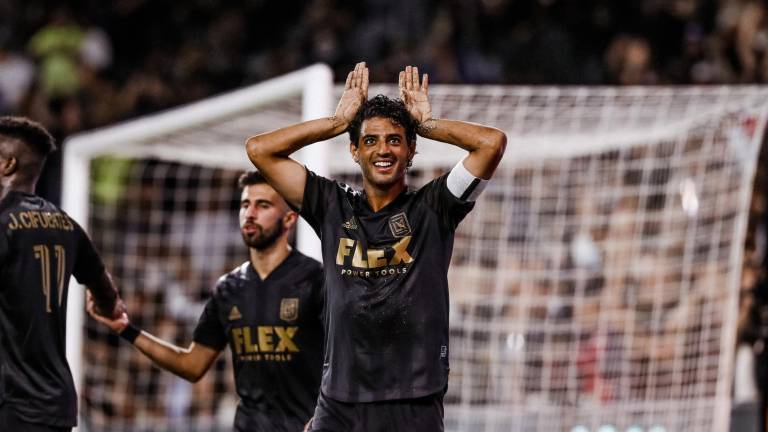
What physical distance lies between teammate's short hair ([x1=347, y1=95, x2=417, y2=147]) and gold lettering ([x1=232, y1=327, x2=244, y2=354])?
1.44 m

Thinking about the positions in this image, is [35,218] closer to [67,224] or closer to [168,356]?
[67,224]

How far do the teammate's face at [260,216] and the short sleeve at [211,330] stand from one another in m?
0.36

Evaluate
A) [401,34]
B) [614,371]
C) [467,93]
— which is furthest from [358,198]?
[401,34]

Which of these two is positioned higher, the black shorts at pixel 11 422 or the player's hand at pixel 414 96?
the player's hand at pixel 414 96

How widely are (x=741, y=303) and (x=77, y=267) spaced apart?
3947 mm

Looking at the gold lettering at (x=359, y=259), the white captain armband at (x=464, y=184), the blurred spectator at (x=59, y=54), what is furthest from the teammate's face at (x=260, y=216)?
the blurred spectator at (x=59, y=54)

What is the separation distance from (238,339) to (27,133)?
1271 mm

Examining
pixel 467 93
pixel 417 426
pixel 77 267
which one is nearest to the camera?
pixel 417 426

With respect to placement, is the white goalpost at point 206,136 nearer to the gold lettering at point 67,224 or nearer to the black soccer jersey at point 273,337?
the black soccer jersey at point 273,337

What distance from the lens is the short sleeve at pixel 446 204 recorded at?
3.96 meters

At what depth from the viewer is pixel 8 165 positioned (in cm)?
461

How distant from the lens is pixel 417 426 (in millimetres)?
3809

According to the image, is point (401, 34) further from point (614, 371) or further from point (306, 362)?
point (306, 362)

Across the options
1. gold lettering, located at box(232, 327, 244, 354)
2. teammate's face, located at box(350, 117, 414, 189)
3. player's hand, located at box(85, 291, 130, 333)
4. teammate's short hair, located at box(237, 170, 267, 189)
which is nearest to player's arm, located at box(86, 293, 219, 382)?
player's hand, located at box(85, 291, 130, 333)
